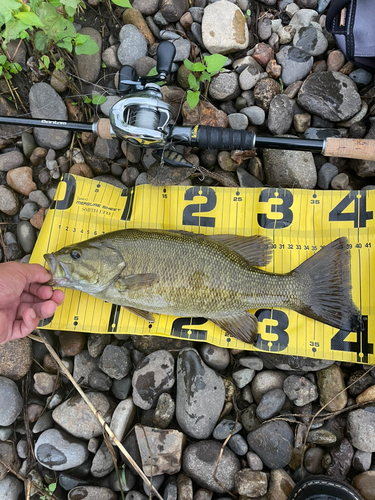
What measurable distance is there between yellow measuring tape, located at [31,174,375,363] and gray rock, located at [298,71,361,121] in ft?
3.09

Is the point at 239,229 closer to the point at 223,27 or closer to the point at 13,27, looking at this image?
the point at 223,27

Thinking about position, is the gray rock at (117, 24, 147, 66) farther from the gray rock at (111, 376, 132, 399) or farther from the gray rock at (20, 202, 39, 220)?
the gray rock at (111, 376, 132, 399)

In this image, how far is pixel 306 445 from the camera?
3.17m

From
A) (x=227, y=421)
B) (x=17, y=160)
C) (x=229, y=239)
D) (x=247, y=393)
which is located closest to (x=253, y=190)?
(x=229, y=239)

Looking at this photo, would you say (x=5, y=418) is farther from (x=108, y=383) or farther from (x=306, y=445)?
(x=306, y=445)

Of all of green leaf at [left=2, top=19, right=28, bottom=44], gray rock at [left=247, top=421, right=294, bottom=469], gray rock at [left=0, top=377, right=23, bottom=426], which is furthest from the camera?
gray rock at [left=0, top=377, right=23, bottom=426]

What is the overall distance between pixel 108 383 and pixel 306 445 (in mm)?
2040

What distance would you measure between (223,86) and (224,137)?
1041 mm

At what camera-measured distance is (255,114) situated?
3.73 meters

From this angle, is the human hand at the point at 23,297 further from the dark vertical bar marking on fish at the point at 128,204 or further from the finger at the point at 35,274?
the dark vertical bar marking on fish at the point at 128,204

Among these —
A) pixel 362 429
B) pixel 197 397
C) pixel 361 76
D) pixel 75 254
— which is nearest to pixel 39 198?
pixel 75 254

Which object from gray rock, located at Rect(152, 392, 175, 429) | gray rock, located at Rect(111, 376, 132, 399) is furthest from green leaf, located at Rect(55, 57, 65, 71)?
gray rock, located at Rect(152, 392, 175, 429)

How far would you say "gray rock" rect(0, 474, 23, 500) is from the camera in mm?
3232

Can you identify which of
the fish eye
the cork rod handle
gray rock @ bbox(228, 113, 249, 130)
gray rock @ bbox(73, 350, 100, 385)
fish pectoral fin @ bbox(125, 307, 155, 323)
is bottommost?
gray rock @ bbox(73, 350, 100, 385)
